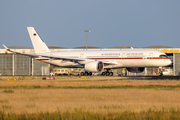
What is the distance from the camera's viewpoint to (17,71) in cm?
8569

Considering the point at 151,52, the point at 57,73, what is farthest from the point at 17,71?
the point at 151,52

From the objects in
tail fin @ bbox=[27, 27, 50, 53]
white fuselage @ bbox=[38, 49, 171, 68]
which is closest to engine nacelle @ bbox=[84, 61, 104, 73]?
white fuselage @ bbox=[38, 49, 171, 68]

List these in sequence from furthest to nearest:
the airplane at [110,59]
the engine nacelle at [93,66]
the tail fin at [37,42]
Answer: the tail fin at [37,42] < the airplane at [110,59] < the engine nacelle at [93,66]

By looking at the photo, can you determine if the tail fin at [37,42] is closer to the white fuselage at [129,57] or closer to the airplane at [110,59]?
the airplane at [110,59]

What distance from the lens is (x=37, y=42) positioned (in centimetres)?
6425

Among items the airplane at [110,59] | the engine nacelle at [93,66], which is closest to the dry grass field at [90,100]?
the engine nacelle at [93,66]

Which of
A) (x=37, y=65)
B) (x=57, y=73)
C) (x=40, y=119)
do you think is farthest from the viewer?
(x=37, y=65)

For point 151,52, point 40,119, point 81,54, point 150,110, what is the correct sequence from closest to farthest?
1. point 40,119
2. point 150,110
3. point 151,52
4. point 81,54

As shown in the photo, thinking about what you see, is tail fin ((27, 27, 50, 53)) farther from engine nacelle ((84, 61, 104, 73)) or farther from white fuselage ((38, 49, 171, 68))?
engine nacelle ((84, 61, 104, 73))

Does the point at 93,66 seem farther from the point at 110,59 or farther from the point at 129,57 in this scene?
the point at 129,57

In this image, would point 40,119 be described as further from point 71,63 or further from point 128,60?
point 71,63

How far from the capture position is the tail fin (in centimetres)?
6412

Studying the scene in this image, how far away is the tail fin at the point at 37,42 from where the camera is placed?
210ft

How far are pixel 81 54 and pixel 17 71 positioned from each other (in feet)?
105
